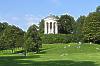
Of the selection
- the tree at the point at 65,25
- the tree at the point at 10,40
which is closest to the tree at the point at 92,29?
the tree at the point at 10,40

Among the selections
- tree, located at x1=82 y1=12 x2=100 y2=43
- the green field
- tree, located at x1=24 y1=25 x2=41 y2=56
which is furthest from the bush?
tree, located at x1=24 y1=25 x2=41 y2=56

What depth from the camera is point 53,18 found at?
12875cm

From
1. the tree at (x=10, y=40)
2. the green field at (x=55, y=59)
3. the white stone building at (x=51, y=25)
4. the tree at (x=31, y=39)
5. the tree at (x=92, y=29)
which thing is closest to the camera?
the green field at (x=55, y=59)

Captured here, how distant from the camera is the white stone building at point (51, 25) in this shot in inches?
5020

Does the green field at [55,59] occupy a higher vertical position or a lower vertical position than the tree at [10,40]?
lower

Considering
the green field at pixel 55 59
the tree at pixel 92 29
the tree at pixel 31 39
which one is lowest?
the green field at pixel 55 59

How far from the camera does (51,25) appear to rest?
130125 mm

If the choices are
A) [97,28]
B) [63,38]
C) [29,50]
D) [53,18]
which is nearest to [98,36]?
[97,28]

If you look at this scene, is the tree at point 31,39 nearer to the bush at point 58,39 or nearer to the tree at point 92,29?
the tree at point 92,29

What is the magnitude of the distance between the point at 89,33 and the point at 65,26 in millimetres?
31180

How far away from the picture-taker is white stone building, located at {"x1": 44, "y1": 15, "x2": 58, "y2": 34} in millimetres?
127500

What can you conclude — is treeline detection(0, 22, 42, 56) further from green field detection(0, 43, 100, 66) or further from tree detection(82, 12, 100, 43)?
tree detection(82, 12, 100, 43)

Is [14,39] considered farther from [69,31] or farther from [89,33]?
[69,31]

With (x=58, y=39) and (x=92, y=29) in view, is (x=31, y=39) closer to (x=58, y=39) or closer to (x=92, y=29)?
(x=92, y=29)
